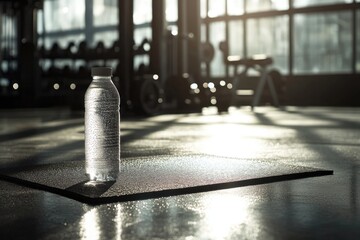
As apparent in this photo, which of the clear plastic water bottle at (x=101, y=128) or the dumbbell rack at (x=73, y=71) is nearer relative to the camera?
the clear plastic water bottle at (x=101, y=128)

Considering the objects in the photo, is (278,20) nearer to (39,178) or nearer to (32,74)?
(32,74)

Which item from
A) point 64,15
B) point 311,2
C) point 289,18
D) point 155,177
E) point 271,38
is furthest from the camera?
point 64,15

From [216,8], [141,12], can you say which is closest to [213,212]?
[141,12]

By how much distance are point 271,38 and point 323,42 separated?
1149mm

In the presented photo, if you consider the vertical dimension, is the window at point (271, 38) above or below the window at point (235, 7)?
below

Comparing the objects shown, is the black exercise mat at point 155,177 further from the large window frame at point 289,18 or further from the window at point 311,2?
the window at point 311,2

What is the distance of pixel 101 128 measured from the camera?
1990 millimetres

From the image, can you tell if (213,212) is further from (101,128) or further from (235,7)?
(235,7)

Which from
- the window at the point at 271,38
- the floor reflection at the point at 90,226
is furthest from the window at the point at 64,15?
the floor reflection at the point at 90,226

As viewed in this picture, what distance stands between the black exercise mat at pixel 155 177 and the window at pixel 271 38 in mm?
9734

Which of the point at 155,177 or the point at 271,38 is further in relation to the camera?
the point at 271,38

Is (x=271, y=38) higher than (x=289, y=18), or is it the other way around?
(x=289, y=18)

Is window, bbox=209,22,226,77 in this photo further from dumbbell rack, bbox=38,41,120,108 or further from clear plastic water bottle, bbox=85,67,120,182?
clear plastic water bottle, bbox=85,67,120,182

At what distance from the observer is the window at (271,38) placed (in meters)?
12.1
